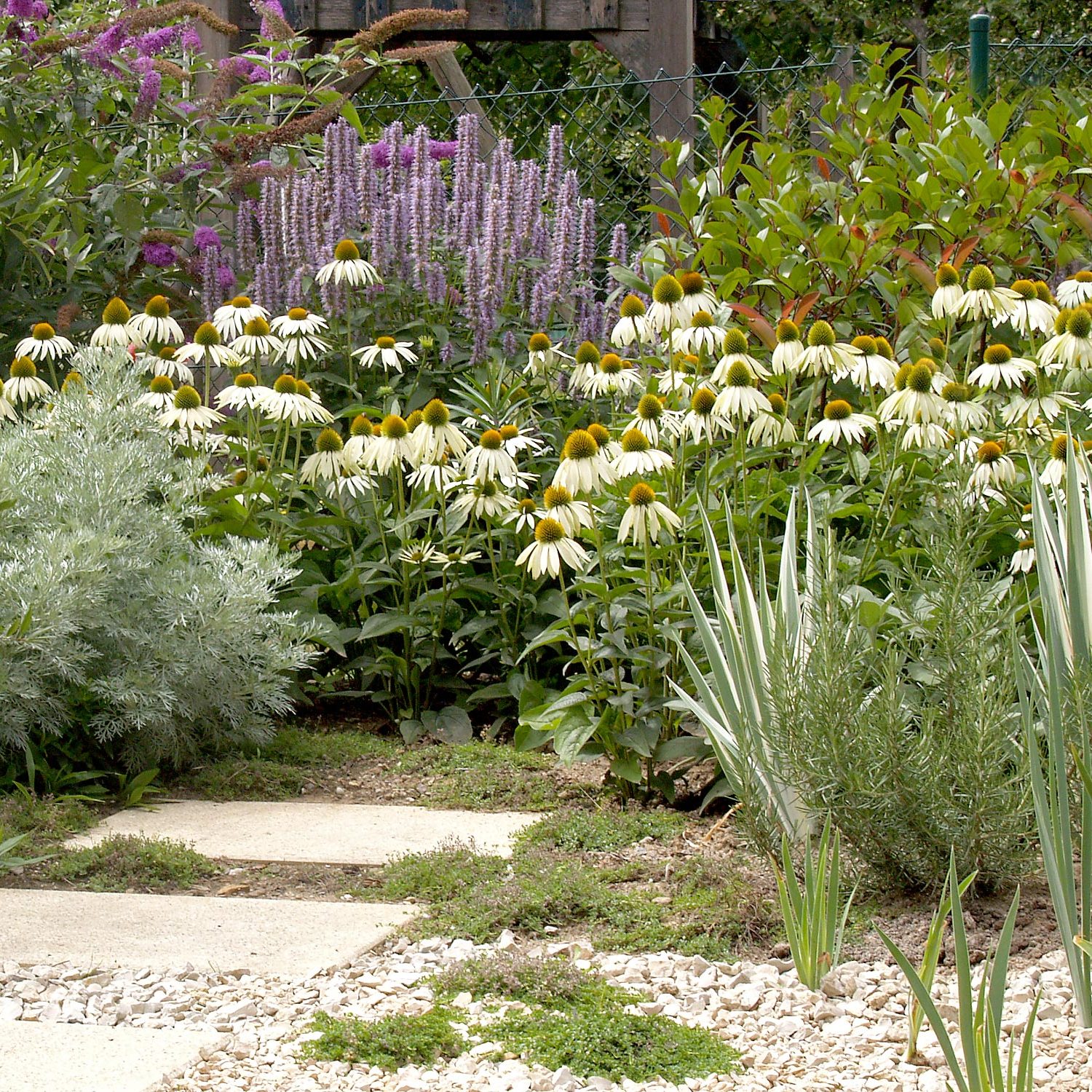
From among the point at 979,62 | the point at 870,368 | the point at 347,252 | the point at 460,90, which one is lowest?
the point at 870,368

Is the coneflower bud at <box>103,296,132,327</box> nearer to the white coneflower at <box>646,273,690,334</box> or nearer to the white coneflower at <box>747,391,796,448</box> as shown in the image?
the white coneflower at <box>646,273,690,334</box>

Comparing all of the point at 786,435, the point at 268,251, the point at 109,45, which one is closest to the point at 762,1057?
the point at 786,435

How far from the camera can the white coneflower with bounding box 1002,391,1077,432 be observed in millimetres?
3033

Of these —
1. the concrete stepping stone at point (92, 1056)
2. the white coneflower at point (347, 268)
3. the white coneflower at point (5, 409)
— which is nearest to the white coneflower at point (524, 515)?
the white coneflower at point (347, 268)

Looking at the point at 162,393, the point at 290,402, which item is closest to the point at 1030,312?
the point at 290,402

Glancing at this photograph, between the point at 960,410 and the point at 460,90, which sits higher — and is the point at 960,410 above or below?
below

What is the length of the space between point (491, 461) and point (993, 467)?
→ 3.59ft

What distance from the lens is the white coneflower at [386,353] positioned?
3.77 metres

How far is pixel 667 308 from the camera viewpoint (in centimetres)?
320

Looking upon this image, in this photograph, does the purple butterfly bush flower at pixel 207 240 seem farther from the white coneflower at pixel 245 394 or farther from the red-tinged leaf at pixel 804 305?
the red-tinged leaf at pixel 804 305

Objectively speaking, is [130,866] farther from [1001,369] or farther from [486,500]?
[1001,369]

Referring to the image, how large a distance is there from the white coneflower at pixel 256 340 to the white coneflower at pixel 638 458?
114cm

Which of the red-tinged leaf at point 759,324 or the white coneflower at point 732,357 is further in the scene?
the red-tinged leaf at point 759,324

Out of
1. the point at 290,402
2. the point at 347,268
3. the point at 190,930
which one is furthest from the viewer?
the point at 347,268
